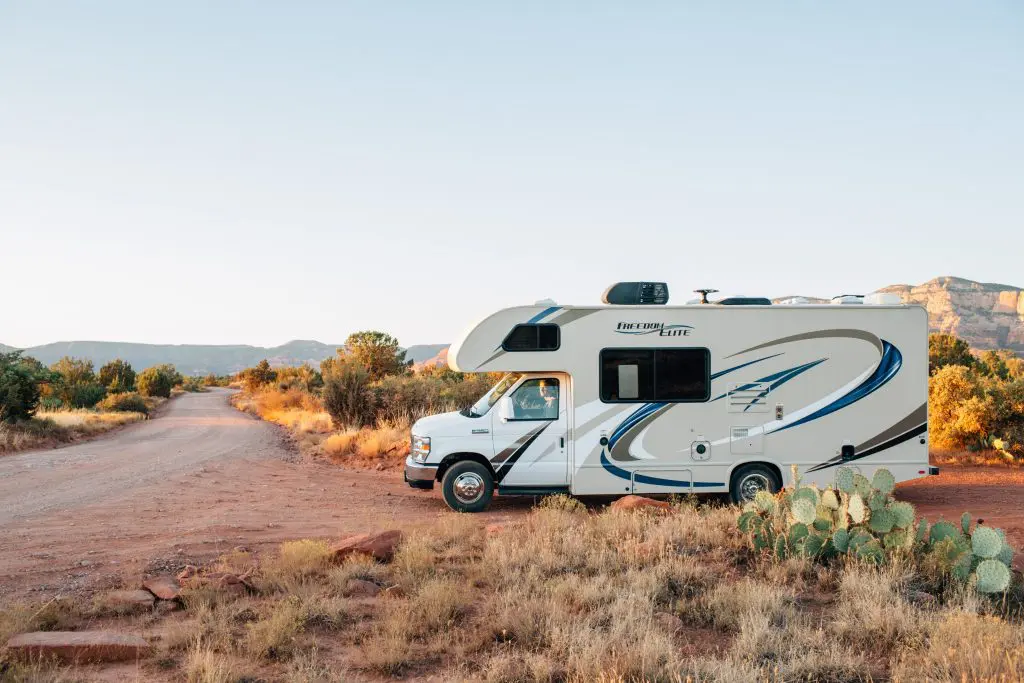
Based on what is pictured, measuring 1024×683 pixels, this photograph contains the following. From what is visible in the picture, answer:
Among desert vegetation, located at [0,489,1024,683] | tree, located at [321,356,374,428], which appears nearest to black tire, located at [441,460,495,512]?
desert vegetation, located at [0,489,1024,683]

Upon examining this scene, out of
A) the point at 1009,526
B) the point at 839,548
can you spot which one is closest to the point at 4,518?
the point at 839,548

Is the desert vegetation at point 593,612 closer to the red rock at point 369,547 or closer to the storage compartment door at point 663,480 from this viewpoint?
the red rock at point 369,547

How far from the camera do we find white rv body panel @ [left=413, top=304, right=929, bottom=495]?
10.2 m

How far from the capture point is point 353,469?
16.0m

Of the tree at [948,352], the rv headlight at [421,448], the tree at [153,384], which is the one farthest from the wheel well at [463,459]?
the tree at [153,384]

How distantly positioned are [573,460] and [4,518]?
8.50m

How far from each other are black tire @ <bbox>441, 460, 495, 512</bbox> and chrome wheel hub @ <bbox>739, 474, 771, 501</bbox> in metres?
3.76

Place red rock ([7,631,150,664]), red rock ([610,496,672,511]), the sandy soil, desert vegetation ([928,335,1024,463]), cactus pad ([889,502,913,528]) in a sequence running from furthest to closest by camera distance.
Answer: desert vegetation ([928,335,1024,463]), red rock ([610,496,672,511]), the sandy soil, cactus pad ([889,502,913,528]), red rock ([7,631,150,664])

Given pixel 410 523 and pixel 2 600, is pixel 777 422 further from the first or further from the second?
pixel 2 600

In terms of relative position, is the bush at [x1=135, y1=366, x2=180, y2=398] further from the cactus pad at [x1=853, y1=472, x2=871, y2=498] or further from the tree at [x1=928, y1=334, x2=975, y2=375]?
the cactus pad at [x1=853, y1=472, x2=871, y2=498]

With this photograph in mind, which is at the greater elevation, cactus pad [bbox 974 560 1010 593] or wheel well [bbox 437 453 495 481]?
wheel well [bbox 437 453 495 481]

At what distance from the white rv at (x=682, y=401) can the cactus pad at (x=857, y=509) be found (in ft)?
10.9

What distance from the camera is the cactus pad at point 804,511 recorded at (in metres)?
7.02

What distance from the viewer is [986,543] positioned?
20.3 feet
